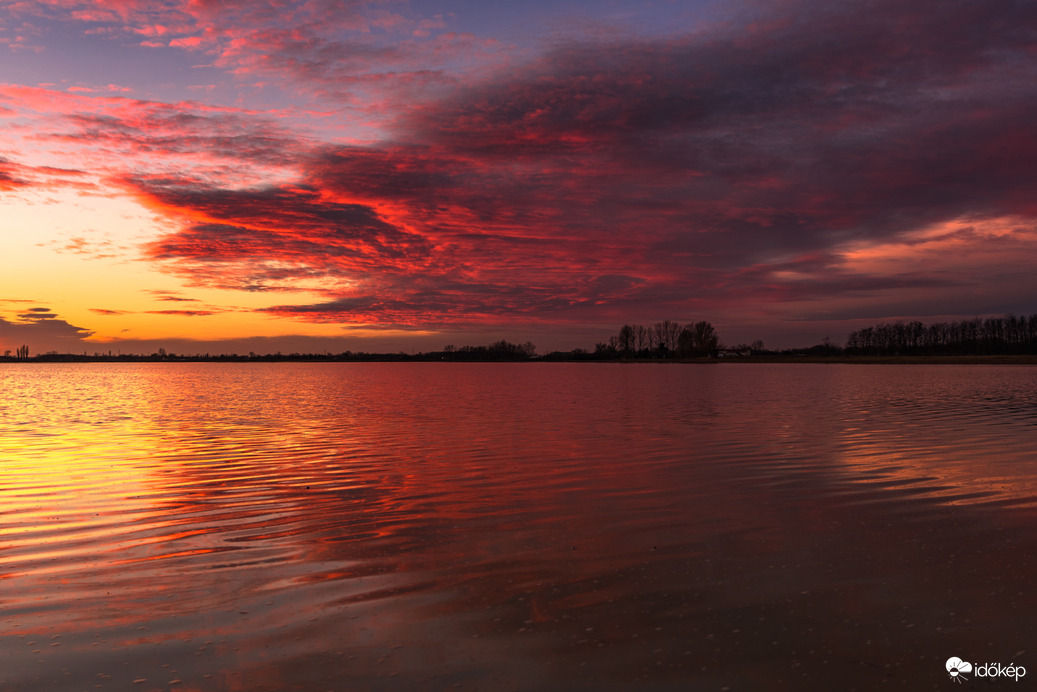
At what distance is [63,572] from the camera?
9211 millimetres

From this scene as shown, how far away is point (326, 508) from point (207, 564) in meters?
3.90

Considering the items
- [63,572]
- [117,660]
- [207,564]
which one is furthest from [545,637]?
[63,572]

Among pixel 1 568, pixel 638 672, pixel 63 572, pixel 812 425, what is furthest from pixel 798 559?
pixel 812 425

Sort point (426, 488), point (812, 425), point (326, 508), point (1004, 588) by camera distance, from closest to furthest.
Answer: point (1004, 588) < point (326, 508) < point (426, 488) < point (812, 425)

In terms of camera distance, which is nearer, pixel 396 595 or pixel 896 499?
pixel 396 595

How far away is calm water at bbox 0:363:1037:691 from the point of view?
6.37m

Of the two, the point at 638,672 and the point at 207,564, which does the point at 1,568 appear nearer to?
the point at 207,564

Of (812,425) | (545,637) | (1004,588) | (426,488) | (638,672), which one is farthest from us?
(812,425)

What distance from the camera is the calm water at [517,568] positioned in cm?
637

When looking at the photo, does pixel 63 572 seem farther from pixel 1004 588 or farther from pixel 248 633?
pixel 1004 588

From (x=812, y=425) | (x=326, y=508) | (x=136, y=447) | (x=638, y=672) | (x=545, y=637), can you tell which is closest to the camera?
(x=638, y=672)

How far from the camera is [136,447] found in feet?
75.3

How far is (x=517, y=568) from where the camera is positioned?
9.38m

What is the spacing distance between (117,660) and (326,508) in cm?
702
